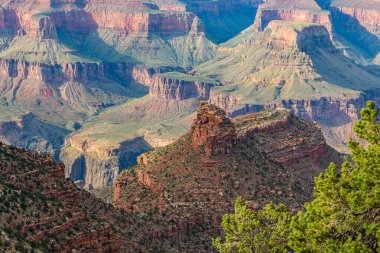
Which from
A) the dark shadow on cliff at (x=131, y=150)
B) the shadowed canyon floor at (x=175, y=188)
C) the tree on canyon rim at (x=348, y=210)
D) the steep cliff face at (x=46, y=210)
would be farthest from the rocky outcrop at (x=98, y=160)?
the tree on canyon rim at (x=348, y=210)

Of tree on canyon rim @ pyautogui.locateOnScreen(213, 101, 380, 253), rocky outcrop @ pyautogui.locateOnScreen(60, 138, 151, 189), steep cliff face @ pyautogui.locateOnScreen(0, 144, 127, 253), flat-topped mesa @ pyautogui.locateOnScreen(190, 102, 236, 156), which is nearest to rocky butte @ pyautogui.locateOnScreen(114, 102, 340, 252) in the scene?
flat-topped mesa @ pyautogui.locateOnScreen(190, 102, 236, 156)

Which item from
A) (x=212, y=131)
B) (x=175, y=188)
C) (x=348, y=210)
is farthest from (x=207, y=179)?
(x=348, y=210)

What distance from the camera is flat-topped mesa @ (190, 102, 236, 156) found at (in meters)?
71.8

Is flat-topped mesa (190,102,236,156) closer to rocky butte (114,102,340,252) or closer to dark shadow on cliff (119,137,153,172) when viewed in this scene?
rocky butte (114,102,340,252)

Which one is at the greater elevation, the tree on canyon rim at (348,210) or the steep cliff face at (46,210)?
the tree on canyon rim at (348,210)

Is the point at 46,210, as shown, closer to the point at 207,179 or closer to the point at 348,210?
the point at 348,210

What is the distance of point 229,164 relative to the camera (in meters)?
71.9

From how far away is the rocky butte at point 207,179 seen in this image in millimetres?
63812

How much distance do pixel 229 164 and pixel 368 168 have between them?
35717 mm

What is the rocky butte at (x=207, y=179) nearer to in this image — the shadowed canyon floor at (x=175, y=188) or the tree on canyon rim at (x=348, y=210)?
the shadowed canyon floor at (x=175, y=188)

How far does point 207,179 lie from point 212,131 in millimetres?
4568

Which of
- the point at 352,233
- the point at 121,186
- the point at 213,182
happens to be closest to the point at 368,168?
the point at 352,233

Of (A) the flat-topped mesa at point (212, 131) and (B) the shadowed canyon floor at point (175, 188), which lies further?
Result: (A) the flat-topped mesa at point (212, 131)

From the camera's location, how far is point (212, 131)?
72.0 metres
